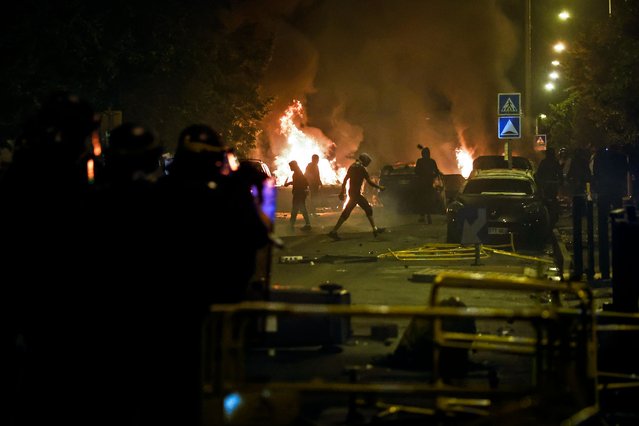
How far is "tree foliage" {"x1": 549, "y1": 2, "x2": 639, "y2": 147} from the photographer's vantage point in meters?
28.6

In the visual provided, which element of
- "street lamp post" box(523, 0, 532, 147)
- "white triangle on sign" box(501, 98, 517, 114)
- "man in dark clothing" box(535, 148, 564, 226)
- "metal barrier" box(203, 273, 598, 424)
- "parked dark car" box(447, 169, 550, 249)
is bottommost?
"metal barrier" box(203, 273, 598, 424)

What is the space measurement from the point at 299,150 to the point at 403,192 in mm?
21681

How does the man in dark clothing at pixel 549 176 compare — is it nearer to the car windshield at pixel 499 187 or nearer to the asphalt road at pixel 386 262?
the asphalt road at pixel 386 262

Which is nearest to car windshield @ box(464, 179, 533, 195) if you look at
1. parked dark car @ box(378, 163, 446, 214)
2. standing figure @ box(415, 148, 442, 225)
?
standing figure @ box(415, 148, 442, 225)

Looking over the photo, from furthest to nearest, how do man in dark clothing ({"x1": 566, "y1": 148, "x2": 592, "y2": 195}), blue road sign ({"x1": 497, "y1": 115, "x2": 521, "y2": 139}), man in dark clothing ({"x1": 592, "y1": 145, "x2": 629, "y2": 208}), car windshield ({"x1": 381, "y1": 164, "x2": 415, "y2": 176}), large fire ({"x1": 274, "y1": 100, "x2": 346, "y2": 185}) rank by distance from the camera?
1. large fire ({"x1": 274, "y1": 100, "x2": 346, "y2": 185})
2. car windshield ({"x1": 381, "y1": 164, "x2": 415, "y2": 176})
3. man in dark clothing ({"x1": 566, "y1": 148, "x2": 592, "y2": 195})
4. blue road sign ({"x1": 497, "y1": 115, "x2": 521, "y2": 139})
5. man in dark clothing ({"x1": 592, "y1": 145, "x2": 629, "y2": 208})

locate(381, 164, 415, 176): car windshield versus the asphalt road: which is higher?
locate(381, 164, 415, 176): car windshield

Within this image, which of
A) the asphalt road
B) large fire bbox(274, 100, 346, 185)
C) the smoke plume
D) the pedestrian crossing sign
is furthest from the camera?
the smoke plume

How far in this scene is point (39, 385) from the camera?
168 inches

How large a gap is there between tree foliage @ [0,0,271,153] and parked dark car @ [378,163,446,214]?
538cm

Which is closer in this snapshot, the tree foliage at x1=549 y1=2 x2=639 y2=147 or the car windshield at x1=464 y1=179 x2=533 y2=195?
the car windshield at x1=464 y1=179 x2=533 y2=195

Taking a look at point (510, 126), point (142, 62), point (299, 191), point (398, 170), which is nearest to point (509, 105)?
point (510, 126)

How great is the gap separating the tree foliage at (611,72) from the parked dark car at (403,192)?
5535 mm

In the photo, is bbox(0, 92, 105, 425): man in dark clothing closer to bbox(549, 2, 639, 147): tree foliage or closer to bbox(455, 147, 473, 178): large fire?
bbox(549, 2, 639, 147): tree foliage

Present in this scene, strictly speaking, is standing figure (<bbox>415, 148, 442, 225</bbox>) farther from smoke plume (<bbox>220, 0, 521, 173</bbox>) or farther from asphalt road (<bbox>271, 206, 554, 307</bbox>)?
smoke plume (<bbox>220, 0, 521, 173</bbox>)
